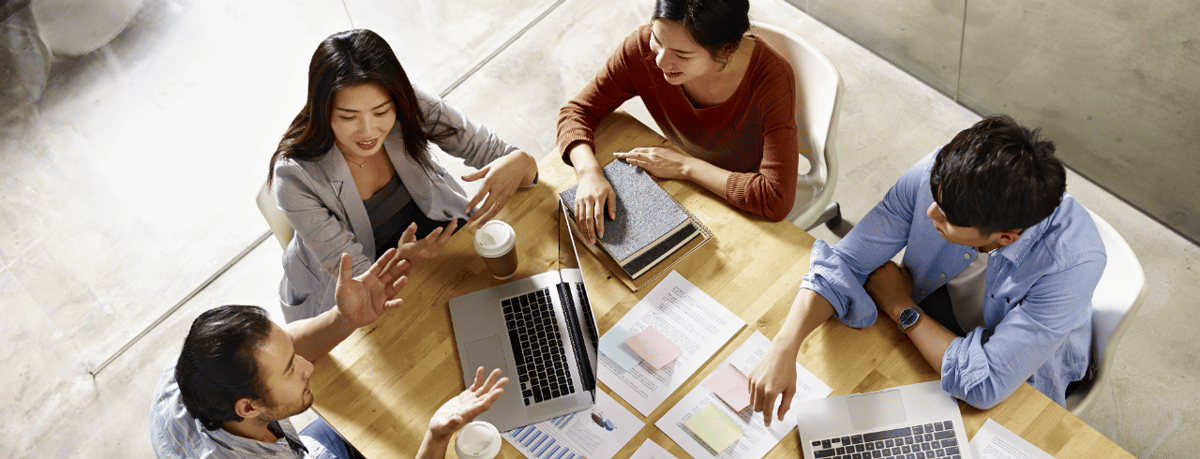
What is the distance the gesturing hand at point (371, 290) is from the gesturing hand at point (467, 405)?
→ 0.29 meters

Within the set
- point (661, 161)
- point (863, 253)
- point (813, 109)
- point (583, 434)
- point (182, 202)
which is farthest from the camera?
point (182, 202)

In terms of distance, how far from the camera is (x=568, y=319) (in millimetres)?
1786

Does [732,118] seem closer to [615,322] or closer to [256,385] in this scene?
[615,322]

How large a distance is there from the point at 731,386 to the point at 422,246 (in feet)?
2.46

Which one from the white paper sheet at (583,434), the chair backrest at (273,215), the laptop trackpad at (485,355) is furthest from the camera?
the chair backrest at (273,215)

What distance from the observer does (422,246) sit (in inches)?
74.4

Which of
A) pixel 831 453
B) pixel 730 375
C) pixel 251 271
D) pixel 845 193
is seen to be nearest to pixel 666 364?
pixel 730 375

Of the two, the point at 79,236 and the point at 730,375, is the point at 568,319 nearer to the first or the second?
the point at 730,375

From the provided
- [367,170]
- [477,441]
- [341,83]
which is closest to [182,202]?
[367,170]

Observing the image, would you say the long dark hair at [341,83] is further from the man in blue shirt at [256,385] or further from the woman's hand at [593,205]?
the woman's hand at [593,205]

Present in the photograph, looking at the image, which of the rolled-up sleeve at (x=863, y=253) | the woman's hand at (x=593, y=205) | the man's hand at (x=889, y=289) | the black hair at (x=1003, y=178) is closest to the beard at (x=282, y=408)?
the woman's hand at (x=593, y=205)

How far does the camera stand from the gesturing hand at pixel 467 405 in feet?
5.03

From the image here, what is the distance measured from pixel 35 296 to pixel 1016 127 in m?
3.04

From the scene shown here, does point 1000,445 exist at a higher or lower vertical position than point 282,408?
lower
